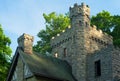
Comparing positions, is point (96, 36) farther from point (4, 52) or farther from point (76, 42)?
point (4, 52)

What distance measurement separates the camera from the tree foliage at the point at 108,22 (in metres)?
43.0

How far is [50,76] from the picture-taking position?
2833cm

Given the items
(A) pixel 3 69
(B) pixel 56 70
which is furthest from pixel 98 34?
(A) pixel 3 69

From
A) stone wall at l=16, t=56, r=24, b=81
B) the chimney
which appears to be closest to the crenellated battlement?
the chimney

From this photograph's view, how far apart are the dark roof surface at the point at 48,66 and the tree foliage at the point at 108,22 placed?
466 inches

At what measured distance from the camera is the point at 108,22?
44031 millimetres

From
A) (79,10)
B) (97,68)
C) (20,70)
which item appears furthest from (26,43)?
(97,68)

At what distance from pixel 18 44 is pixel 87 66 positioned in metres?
7.10

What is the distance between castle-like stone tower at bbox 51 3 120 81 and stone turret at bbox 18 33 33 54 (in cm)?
419

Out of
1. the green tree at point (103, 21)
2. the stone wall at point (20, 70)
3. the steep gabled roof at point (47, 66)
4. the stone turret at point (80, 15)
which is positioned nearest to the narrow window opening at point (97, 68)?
the steep gabled roof at point (47, 66)

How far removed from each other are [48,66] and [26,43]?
10.3 ft

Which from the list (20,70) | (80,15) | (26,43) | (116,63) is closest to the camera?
(116,63)

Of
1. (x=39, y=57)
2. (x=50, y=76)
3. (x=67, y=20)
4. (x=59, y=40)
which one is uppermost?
(x=67, y=20)

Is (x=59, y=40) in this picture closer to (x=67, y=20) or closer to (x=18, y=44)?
(x=18, y=44)
